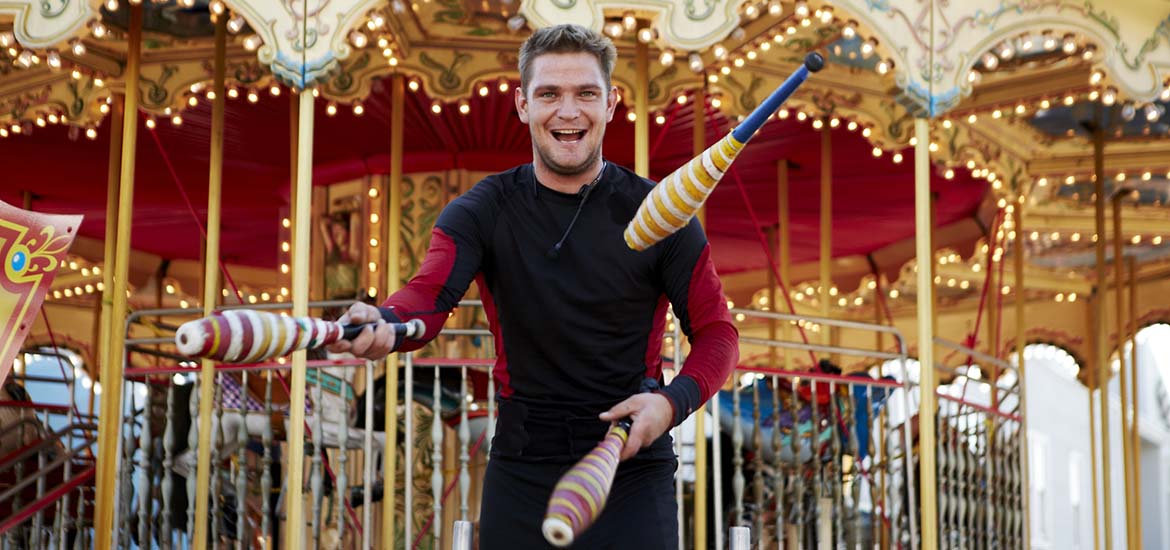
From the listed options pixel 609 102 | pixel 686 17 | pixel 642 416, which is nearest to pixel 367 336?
pixel 642 416

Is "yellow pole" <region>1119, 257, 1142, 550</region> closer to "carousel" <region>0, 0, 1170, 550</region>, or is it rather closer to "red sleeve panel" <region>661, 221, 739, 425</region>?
"carousel" <region>0, 0, 1170, 550</region>

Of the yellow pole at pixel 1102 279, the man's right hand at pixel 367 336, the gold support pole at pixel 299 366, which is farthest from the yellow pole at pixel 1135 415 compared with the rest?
the man's right hand at pixel 367 336

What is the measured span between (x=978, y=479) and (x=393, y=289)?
3.47 m

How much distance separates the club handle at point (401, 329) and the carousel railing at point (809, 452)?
4573 mm

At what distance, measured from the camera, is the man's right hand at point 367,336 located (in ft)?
6.38

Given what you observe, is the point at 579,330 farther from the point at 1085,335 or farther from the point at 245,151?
the point at 1085,335

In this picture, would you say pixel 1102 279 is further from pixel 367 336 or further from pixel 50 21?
pixel 367 336

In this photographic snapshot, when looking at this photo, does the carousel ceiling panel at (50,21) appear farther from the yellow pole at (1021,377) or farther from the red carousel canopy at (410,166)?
the yellow pole at (1021,377)

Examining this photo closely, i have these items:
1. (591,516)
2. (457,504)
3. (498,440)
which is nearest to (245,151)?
(457,504)

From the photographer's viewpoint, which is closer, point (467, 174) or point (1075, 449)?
point (467, 174)

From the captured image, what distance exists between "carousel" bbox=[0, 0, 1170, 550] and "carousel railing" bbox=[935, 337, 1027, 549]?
0.04 m

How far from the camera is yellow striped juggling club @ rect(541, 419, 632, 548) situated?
Result: 1671 millimetres

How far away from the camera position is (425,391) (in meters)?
7.25

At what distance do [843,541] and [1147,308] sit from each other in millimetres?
8338
